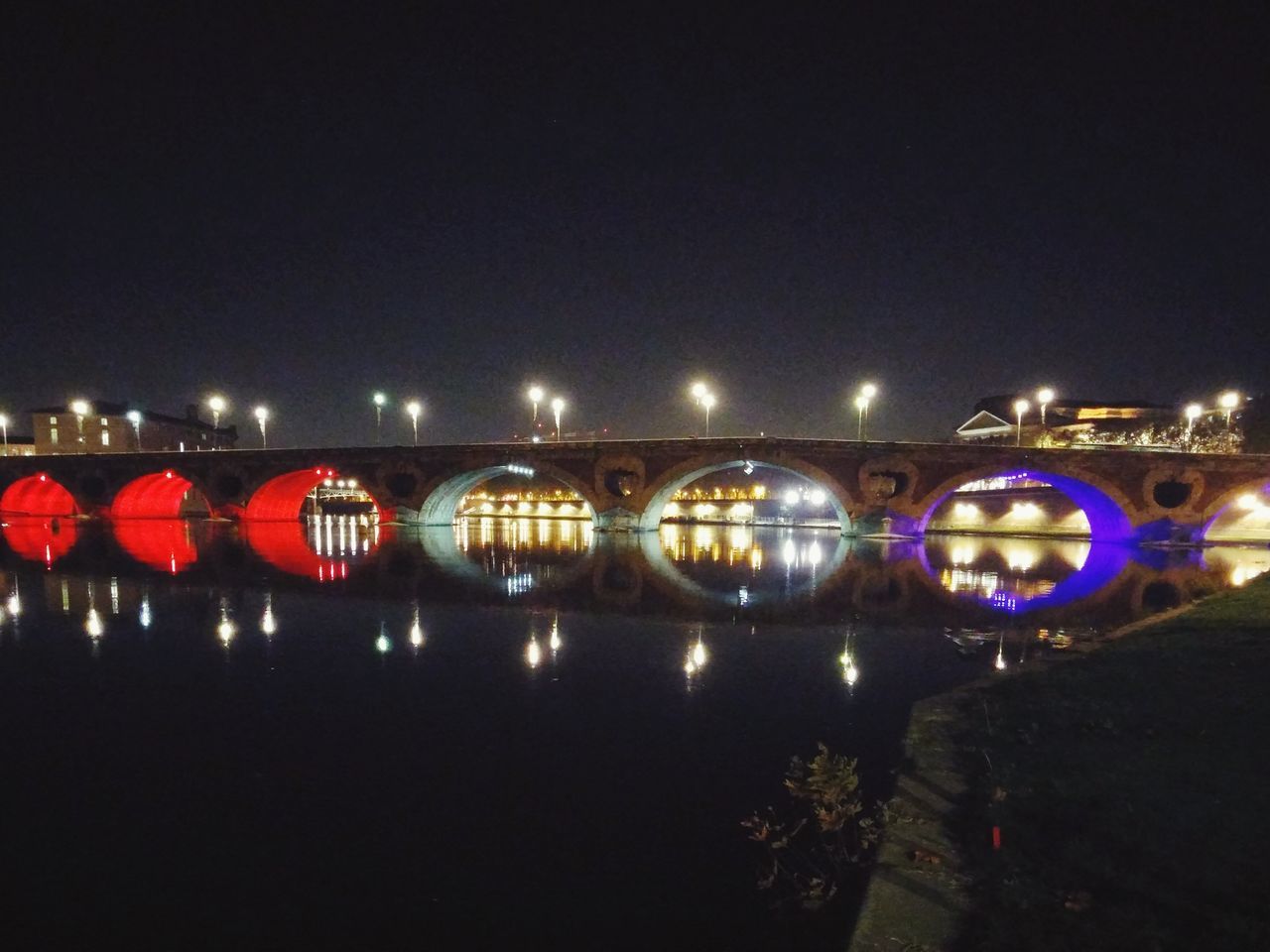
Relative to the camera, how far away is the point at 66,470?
57.2 metres

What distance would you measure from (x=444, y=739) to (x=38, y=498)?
74.8 m

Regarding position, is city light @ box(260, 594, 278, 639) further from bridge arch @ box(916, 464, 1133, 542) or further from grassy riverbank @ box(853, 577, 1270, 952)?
bridge arch @ box(916, 464, 1133, 542)

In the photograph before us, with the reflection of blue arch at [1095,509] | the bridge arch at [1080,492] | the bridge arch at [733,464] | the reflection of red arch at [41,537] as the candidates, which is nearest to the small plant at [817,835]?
the reflection of red arch at [41,537]

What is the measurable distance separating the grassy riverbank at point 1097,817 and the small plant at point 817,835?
60 centimetres

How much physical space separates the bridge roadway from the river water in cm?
1956

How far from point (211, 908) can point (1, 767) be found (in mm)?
5474

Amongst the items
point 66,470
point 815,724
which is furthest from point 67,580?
point 66,470

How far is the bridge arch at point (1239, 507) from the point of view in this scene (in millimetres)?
43000

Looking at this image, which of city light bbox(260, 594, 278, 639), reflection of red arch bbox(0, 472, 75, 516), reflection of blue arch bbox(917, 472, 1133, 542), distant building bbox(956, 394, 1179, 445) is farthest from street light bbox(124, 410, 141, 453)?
distant building bbox(956, 394, 1179, 445)

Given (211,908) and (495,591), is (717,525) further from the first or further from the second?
(211,908)

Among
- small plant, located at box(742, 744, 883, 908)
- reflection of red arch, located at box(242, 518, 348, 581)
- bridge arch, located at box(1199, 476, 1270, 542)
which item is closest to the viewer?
small plant, located at box(742, 744, 883, 908)

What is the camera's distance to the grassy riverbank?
495 centimetres

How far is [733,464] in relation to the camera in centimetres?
4722

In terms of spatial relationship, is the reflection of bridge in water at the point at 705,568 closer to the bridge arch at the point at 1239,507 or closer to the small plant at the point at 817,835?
the bridge arch at the point at 1239,507
